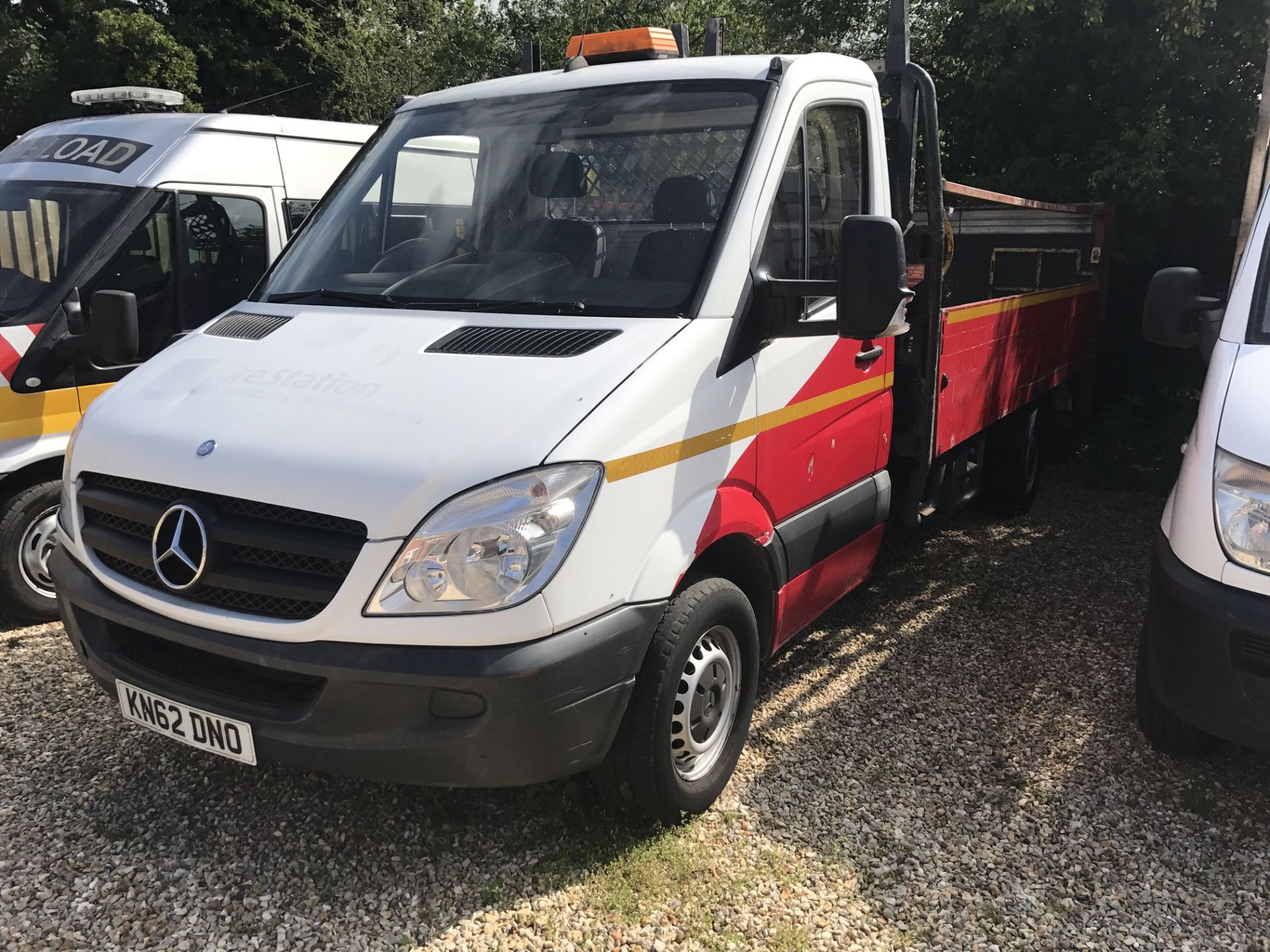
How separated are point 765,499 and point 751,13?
1326cm

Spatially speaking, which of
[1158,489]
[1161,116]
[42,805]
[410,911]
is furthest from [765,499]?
[1161,116]

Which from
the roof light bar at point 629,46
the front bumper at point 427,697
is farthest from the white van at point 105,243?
the front bumper at point 427,697

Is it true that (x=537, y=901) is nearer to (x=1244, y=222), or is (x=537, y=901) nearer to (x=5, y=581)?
(x=5, y=581)

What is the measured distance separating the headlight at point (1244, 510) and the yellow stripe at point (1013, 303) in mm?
1734

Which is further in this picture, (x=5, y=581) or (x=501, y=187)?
(x=5, y=581)

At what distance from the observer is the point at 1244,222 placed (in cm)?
591

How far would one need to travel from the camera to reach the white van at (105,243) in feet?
15.2

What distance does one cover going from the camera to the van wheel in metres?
2.76

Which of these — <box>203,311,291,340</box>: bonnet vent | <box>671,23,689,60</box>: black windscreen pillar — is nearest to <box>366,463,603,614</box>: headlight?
<box>203,311,291,340</box>: bonnet vent

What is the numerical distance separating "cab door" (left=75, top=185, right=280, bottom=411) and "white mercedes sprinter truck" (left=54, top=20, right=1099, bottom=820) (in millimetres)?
1308

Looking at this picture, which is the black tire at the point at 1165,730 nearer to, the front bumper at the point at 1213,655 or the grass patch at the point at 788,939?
the front bumper at the point at 1213,655

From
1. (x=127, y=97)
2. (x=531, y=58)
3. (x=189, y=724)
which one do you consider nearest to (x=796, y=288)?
(x=189, y=724)

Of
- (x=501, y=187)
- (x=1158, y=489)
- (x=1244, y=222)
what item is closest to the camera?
(x=501, y=187)

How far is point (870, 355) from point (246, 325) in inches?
88.6
